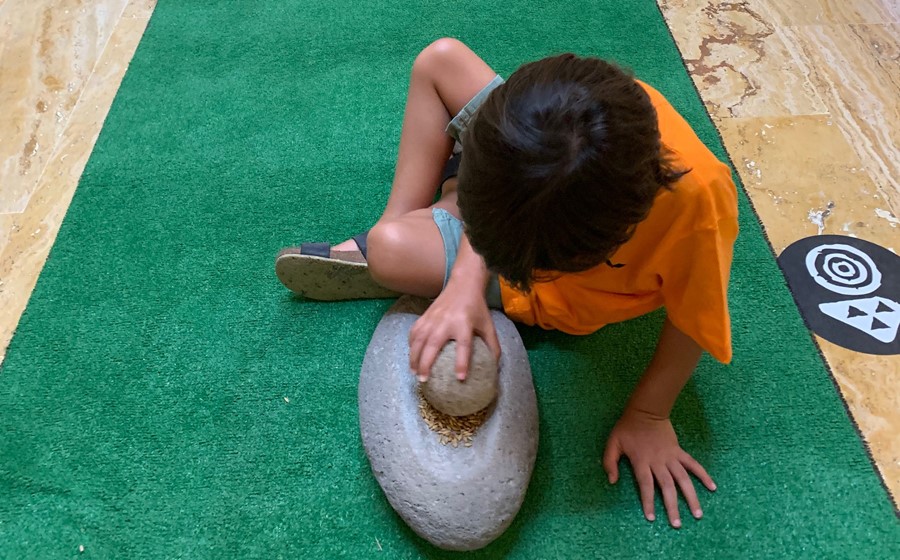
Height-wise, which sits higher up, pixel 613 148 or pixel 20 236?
pixel 613 148

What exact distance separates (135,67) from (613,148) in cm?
134

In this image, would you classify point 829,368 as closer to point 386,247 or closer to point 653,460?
point 653,460

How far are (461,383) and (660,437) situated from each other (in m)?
0.32

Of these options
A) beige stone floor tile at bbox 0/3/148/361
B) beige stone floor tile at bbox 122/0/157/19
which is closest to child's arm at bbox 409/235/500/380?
beige stone floor tile at bbox 0/3/148/361

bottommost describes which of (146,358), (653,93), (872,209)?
(146,358)

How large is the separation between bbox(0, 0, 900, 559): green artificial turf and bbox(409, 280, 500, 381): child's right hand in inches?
7.8

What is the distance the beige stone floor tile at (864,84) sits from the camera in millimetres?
1201

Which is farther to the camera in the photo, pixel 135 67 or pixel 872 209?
A: pixel 135 67

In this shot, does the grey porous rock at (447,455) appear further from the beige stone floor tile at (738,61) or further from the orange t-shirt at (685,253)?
the beige stone floor tile at (738,61)

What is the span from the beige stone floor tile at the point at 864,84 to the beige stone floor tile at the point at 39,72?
1.61m

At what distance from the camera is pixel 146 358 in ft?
3.32

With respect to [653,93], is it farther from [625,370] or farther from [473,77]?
[625,370]

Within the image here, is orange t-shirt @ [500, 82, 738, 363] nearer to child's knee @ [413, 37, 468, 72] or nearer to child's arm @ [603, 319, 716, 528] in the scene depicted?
child's arm @ [603, 319, 716, 528]

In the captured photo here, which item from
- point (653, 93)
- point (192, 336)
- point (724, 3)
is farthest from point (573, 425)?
point (724, 3)
